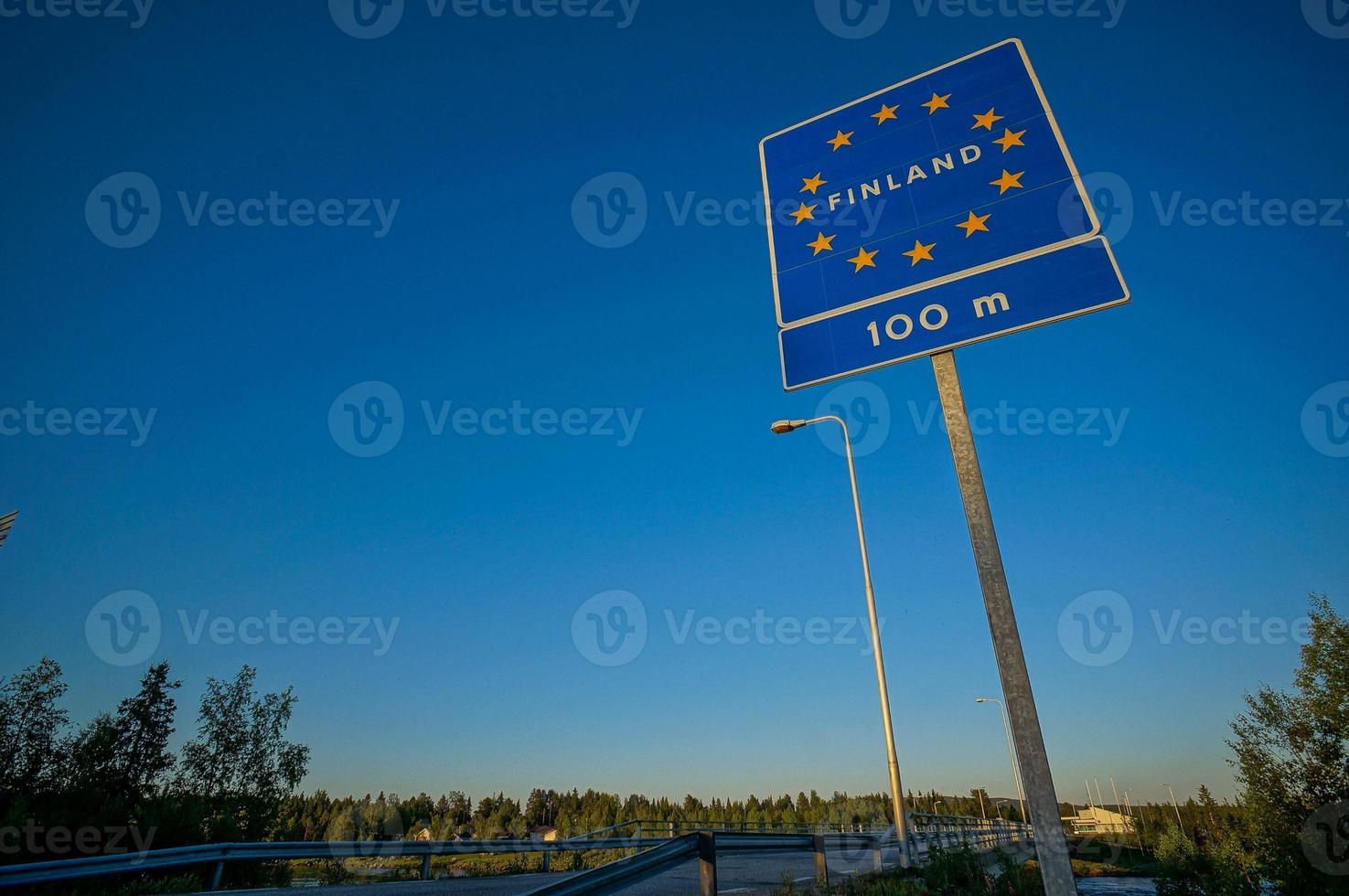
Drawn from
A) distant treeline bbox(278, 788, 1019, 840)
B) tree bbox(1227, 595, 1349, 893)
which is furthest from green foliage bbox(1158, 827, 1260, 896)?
distant treeline bbox(278, 788, 1019, 840)

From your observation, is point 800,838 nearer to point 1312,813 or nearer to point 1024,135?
point 1024,135

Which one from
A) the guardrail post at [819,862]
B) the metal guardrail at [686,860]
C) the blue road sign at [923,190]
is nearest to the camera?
the metal guardrail at [686,860]

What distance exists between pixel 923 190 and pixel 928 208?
196 mm

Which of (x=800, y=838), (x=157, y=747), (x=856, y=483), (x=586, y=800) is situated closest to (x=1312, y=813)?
(x=856, y=483)

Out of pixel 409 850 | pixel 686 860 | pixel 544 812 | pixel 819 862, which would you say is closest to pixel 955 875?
pixel 819 862

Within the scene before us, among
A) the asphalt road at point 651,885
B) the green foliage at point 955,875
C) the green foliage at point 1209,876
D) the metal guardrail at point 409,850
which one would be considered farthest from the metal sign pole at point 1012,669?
the green foliage at point 1209,876

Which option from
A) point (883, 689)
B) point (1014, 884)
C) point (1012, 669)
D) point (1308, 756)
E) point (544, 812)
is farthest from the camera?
point (544, 812)

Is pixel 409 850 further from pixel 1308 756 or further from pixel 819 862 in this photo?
pixel 1308 756

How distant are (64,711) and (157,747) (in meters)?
5.64

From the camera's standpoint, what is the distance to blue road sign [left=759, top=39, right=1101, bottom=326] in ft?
14.8

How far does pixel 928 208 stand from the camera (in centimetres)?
486

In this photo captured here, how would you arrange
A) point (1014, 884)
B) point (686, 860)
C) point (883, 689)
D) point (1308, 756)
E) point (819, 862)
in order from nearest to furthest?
point (686, 860)
point (819, 862)
point (1014, 884)
point (883, 689)
point (1308, 756)

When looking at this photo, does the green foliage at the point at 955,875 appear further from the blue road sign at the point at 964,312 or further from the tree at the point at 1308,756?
the tree at the point at 1308,756

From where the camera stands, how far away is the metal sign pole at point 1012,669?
301 centimetres
